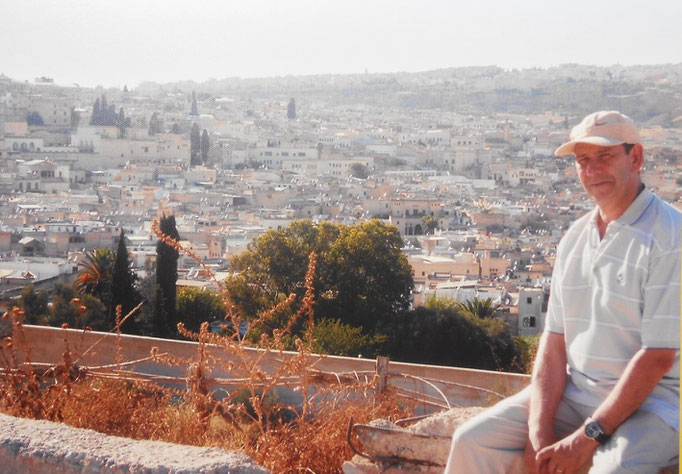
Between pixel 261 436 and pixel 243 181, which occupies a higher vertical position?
pixel 261 436

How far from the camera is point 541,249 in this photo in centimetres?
2400

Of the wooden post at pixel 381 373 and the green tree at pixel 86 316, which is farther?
the green tree at pixel 86 316

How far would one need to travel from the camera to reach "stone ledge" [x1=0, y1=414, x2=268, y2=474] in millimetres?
1313

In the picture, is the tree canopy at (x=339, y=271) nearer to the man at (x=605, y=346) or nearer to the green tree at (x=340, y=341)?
the green tree at (x=340, y=341)

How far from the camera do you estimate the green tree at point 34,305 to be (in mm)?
9866

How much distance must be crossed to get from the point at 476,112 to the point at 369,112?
752 centimetres

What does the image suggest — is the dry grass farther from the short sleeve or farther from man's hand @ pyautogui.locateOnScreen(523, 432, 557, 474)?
the short sleeve

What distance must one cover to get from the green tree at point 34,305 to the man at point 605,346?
8.63 metres

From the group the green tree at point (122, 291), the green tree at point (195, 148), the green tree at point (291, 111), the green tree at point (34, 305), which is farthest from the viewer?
the green tree at point (291, 111)

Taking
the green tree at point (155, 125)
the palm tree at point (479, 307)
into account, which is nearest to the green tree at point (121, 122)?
the green tree at point (155, 125)

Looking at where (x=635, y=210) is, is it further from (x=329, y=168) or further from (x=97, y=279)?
(x=329, y=168)

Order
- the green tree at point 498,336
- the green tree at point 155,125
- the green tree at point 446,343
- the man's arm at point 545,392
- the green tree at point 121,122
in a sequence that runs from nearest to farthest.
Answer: the man's arm at point 545,392 < the green tree at point 498,336 < the green tree at point 446,343 < the green tree at point 121,122 < the green tree at point 155,125

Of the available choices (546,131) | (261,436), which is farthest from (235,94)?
(261,436)

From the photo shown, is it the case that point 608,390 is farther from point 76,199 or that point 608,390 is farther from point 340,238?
point 76,199
